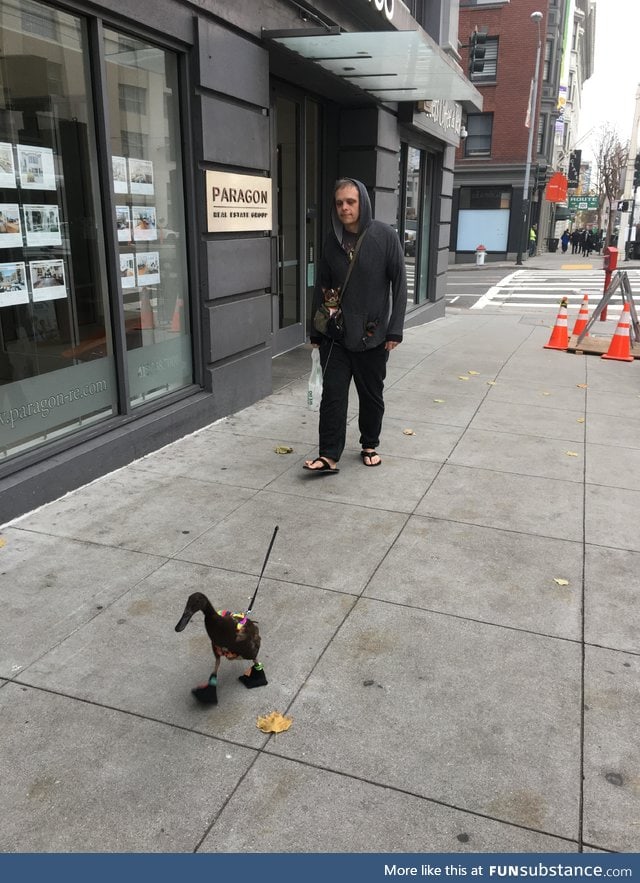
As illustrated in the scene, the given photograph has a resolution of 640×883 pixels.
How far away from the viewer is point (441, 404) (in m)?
7.56

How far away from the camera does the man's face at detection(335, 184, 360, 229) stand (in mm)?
4844

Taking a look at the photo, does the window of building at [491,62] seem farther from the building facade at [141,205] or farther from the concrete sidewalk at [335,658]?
the concrete sidewalk at [335,658]

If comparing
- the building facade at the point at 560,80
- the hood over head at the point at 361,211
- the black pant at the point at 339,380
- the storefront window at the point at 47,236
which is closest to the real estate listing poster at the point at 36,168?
the storefront window at the point at 47,236

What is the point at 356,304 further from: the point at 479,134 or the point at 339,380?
the point at 479,134

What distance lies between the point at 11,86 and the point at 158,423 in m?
2.52

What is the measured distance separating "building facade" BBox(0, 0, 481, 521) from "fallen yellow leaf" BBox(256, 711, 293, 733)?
2414 millimetres

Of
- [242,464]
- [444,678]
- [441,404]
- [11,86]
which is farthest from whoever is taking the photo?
[441,404]

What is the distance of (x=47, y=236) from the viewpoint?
478 centimetres

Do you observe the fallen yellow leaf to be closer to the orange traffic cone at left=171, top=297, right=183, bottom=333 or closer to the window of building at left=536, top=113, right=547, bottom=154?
the orange traffic cone at left=171, top=297, right=183, bottom=333

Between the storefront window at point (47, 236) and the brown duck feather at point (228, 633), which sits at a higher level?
the storefront window at point (47, 236)

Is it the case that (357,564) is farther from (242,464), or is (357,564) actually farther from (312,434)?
(312,434)

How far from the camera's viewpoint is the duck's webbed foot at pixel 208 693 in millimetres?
2835
